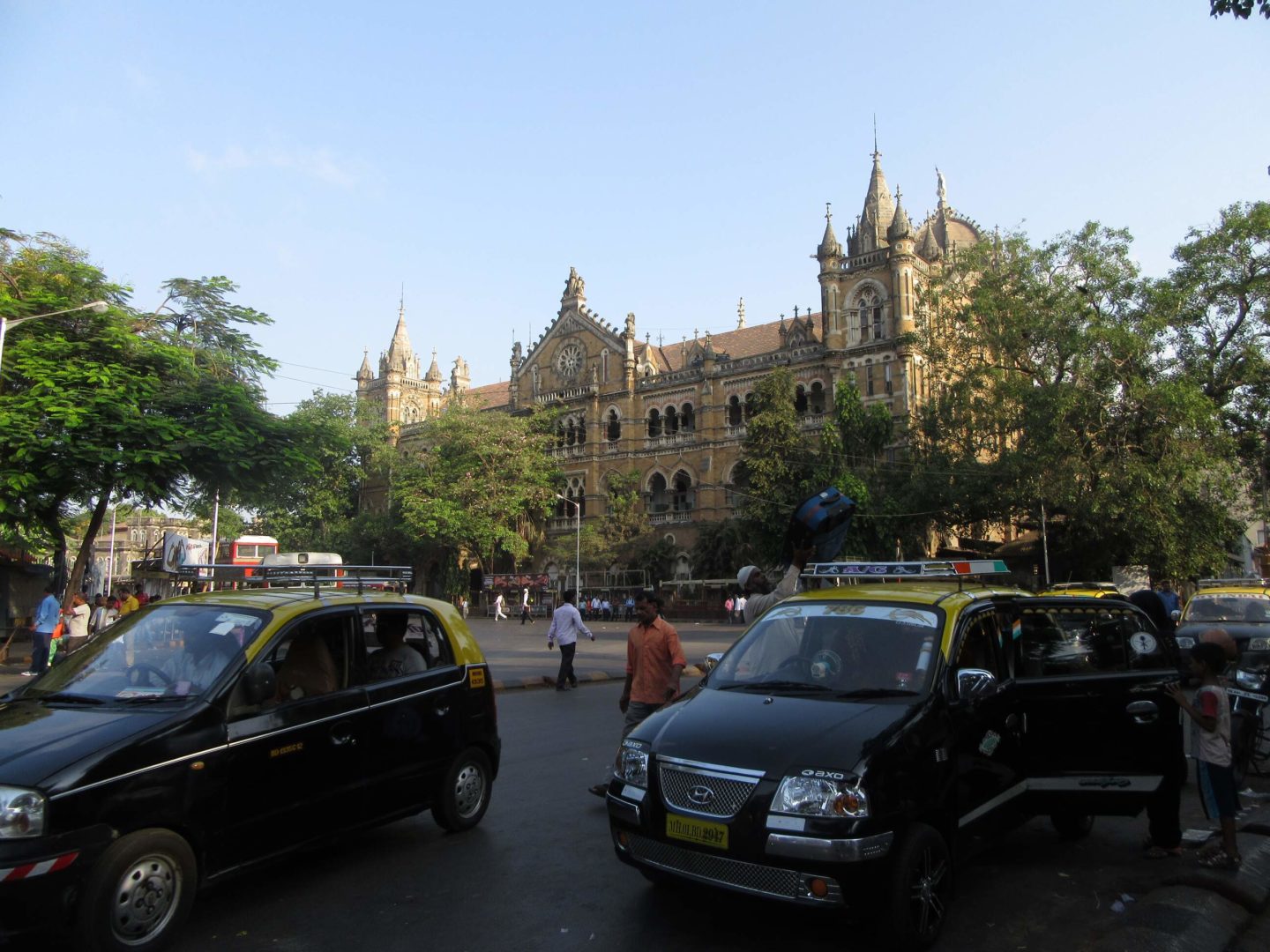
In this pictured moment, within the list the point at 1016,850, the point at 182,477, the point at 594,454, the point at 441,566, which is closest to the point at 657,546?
the point at 594,454

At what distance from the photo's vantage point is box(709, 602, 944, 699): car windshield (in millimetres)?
4918

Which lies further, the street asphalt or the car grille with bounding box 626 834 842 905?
the street asphalt

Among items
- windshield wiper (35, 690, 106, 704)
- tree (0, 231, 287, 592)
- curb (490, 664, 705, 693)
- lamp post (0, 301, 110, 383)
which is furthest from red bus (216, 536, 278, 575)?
windshield wiper (35, 690, 106, 704)

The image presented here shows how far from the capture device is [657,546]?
45.8 metres

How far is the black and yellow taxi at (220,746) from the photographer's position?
3.90m

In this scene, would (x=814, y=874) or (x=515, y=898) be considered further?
(x=515, y=898)

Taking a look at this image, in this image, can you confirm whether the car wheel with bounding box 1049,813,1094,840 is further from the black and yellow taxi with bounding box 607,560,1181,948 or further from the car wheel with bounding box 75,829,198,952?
the car wheel with bounding box 75,829,198,952

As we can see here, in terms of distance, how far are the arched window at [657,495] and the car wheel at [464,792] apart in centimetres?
4258

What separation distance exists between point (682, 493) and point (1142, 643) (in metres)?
42.6

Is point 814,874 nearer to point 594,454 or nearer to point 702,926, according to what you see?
point 702,926

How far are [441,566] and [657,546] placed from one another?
17.2 m

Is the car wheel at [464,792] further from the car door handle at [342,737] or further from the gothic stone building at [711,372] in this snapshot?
the gothic stone building at [711,372]

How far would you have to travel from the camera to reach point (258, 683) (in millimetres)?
4762

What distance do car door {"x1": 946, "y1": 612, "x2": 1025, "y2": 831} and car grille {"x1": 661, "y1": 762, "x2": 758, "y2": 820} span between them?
1.32 metres
